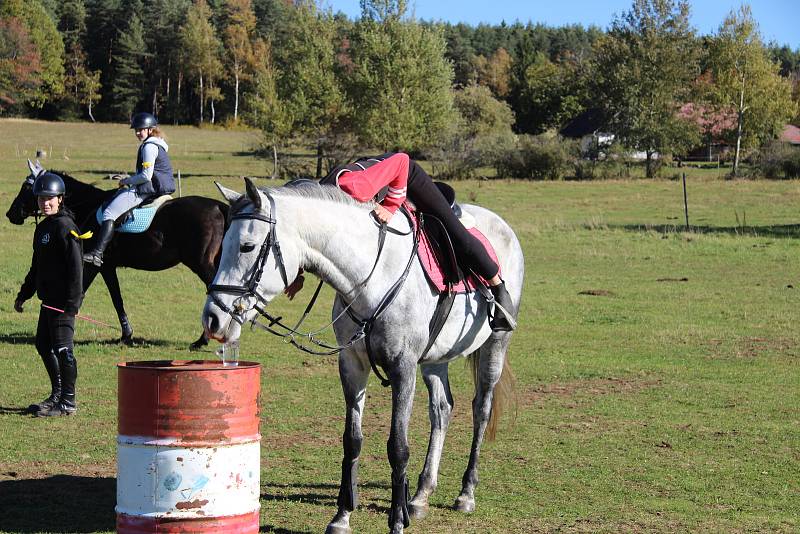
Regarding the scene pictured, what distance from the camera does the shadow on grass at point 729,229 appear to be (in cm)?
2795

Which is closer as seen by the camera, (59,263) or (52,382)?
(59,263)

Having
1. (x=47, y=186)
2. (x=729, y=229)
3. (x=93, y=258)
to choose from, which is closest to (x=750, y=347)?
(x=93, y=258)

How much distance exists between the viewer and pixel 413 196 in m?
6.41

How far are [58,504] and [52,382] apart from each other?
2802mm

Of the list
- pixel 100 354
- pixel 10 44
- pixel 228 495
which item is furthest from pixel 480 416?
pixel 10 44

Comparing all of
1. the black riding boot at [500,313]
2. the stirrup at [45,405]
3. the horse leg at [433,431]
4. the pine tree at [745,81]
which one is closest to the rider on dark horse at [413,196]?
the black riding boot at [500,313]

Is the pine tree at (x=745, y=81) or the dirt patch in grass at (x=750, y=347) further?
the pine tree at (x=745, y=81)

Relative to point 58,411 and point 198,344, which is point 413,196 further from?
point 198,344

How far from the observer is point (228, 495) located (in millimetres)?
5289

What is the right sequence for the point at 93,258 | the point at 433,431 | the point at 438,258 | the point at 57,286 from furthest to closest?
the point at 93,258 < the point at 57,286 < the point at 433,431 < the point at 438,258

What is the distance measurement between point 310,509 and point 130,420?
1.77 metres

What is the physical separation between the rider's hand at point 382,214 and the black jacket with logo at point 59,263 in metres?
3.99

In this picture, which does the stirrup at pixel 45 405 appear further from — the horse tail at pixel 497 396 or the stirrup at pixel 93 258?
the horse tail at pixel 497 396

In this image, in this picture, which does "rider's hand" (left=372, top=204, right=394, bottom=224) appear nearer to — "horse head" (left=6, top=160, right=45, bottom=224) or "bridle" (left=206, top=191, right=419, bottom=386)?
"bridle" (left=206, top=191, right=419, bottom=386)
